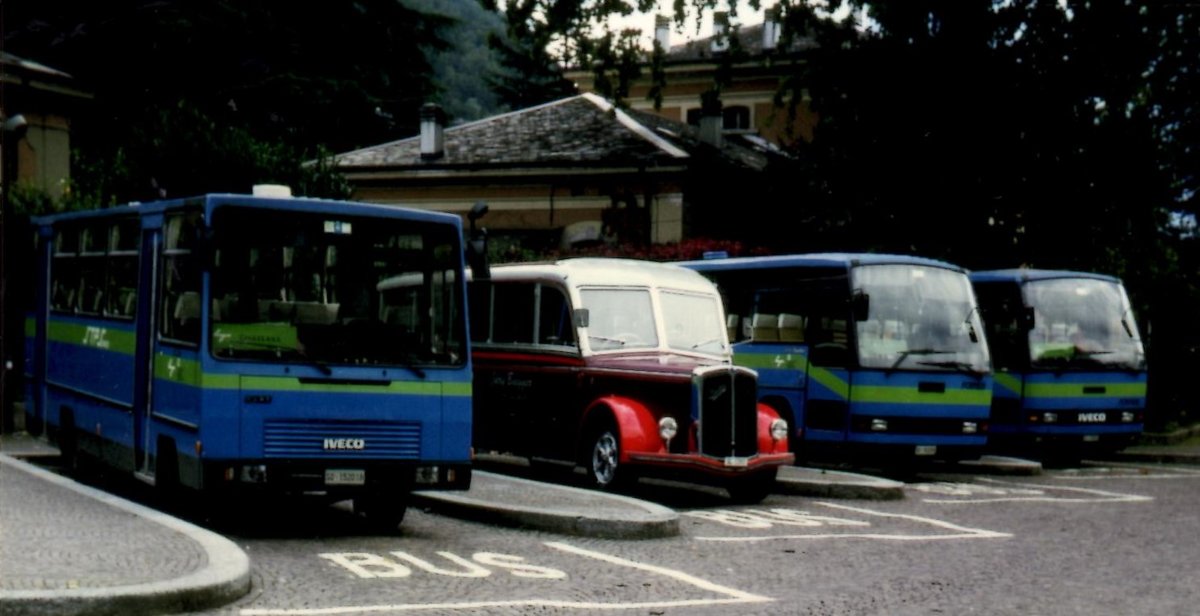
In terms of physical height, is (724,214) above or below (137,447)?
above

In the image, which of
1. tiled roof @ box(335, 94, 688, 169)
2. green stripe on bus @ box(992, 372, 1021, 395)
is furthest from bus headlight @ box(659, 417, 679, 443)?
tiled roof @ box(335, 94, 688, 169)

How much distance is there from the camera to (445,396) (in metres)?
13.0

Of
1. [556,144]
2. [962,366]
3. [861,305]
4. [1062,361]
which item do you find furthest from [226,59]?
[962,366]

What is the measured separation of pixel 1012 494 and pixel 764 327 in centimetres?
394

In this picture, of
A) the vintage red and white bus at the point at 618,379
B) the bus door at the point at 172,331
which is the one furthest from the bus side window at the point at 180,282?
the vintage red and white bus at the point at 618,379

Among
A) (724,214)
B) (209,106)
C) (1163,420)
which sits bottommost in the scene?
(1163,420)

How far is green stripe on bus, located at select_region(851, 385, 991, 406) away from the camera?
19672 millimetres

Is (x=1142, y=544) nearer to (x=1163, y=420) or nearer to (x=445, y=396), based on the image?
(x=445, y=396)

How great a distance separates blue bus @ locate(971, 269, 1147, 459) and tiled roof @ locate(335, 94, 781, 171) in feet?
45.6

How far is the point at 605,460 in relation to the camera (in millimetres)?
16891

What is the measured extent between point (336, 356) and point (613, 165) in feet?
85.2

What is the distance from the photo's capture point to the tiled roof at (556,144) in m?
38.6

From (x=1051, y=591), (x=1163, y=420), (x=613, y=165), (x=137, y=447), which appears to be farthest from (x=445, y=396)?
(x=613, y=165)

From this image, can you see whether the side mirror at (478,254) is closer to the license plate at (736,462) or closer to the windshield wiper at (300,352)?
the windshield wiper at (300,352)
